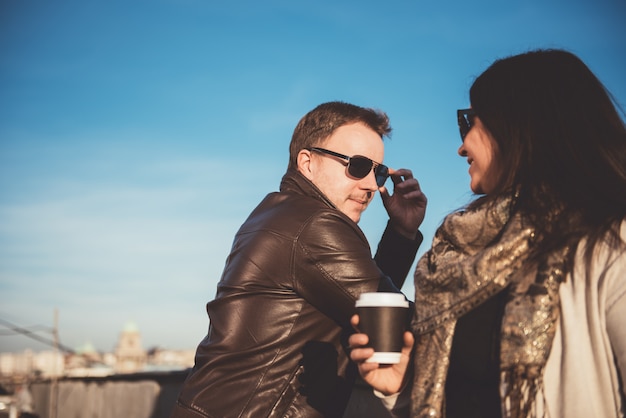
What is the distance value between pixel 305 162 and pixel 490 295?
2.05 m

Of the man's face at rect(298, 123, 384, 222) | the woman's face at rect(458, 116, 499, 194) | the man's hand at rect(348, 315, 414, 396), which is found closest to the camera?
the man's hand at rect(348, 315, 414, 396)

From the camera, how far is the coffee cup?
2277 mm

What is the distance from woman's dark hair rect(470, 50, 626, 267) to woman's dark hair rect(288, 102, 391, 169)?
4.88 feet

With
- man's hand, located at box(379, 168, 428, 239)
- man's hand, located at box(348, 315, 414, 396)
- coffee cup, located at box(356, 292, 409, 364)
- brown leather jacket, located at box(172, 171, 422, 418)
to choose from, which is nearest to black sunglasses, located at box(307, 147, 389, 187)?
man's hand, located at box(379, 168, 428, 239)

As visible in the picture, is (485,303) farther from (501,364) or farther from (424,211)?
(424,211)

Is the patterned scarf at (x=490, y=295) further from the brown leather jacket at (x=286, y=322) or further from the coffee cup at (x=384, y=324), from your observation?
the brown leather jacket at (x=286, y=322)

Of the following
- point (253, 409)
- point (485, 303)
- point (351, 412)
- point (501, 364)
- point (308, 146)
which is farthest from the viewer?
point (351, 412)

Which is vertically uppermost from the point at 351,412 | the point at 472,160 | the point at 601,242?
the point at 472,160

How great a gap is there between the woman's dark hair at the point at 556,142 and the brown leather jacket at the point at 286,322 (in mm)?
845

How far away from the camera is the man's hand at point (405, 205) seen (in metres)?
4.12

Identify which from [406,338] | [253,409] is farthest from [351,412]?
[406,338]

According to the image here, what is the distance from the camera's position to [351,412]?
4438 millimetres

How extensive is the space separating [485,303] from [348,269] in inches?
33.6

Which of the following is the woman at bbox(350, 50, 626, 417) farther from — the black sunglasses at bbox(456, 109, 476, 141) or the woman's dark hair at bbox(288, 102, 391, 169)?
the woman's dark hair at bbox(288, 102, 391, 169)
